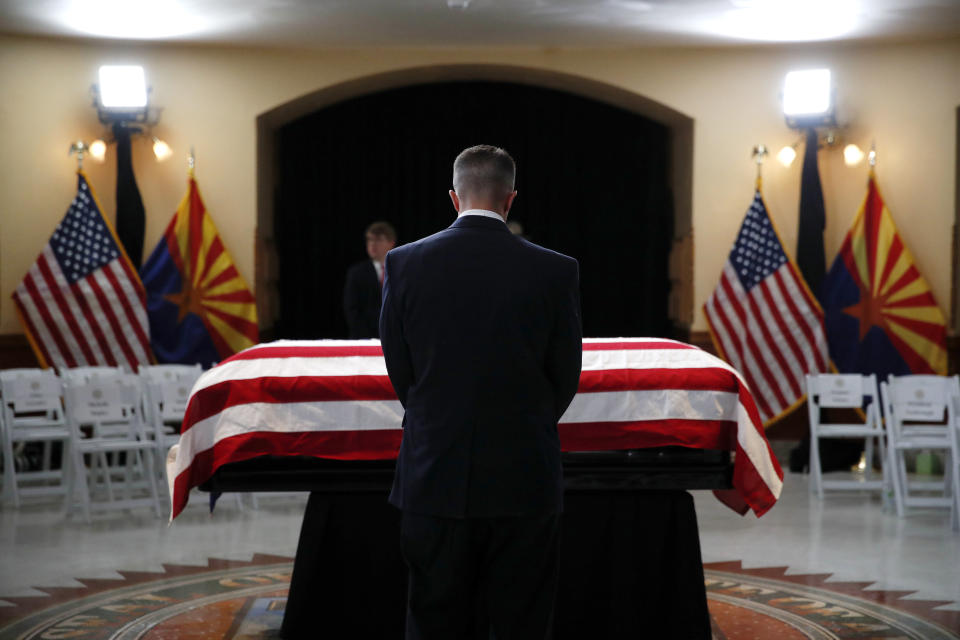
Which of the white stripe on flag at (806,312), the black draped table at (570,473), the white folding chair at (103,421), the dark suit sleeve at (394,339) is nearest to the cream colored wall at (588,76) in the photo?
the white stripe on flag at (806,312)

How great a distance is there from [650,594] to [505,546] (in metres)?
1.47

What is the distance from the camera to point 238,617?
4.43m

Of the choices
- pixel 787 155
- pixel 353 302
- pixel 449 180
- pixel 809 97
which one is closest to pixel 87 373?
pixel 353 302

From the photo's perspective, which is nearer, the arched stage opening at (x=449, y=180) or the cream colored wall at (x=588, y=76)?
the cream colored wall at (x=588, y=76)

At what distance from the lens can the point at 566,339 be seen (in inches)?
103

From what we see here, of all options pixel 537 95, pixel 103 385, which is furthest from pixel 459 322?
pixel 537 95

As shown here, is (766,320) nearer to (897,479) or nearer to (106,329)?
(897,479)

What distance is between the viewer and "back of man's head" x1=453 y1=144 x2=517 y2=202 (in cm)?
264

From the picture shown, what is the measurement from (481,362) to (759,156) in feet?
24.3

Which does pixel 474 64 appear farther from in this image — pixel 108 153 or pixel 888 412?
pixel 888 412

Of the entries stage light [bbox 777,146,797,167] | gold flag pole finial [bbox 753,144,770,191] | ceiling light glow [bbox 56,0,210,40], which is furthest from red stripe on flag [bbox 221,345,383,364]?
stage light [bbox 777,146,797,167]

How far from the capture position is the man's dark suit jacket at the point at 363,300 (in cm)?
752

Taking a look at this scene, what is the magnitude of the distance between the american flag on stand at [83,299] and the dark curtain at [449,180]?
171 cm

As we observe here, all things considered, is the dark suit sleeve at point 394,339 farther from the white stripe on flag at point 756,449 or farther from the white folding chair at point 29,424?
the white folding chair at point 29,424
